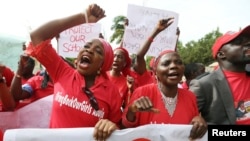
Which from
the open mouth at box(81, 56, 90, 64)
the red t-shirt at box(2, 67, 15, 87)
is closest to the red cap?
the open mouth at box(81, 56, 90, 64)

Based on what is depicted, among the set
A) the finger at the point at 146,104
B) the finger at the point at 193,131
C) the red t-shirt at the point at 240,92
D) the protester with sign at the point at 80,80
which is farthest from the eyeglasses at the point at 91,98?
the red t-shirt at the point at 240,92

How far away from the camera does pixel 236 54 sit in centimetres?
309

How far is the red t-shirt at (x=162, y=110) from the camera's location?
8.87 ft

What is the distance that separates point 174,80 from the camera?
9.19 ft

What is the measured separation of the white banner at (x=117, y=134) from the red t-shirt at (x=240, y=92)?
18.1 inches

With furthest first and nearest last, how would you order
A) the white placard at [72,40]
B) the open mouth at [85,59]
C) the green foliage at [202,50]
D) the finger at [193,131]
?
the green foliage at [202,50] → the white placard at [72,40] → the open mouth at [85,59] → the finger at [193,131]

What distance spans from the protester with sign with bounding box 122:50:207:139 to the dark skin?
1.57 feet

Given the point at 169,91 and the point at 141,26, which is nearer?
the point at 169,91

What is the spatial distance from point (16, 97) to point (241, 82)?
6.29ft

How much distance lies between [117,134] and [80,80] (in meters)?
0.51

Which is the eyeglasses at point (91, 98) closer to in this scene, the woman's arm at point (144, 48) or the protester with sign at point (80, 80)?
Answer: the protester with sign at point (80, 80)

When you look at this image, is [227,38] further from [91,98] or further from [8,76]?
[8,76]

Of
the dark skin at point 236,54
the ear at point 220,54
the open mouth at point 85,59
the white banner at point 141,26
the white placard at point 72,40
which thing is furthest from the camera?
Result: the white banner at point 141,26

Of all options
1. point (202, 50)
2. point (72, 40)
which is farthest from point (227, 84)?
point (202, 50)
